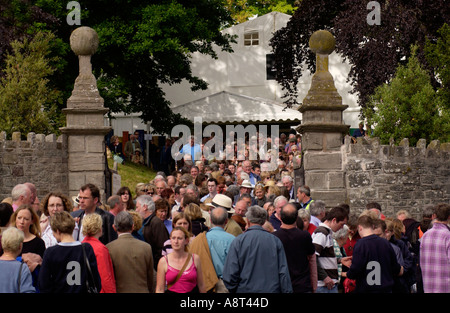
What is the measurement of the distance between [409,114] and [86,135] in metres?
7.53

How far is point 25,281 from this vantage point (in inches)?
283

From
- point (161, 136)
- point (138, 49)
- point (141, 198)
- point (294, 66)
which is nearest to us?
point (141, 198)

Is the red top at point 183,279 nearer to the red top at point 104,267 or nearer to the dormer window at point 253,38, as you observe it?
the red top at point 104,267

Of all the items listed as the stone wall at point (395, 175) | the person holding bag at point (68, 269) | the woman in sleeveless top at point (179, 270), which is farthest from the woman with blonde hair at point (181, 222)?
the stone wall at point (395, 175)

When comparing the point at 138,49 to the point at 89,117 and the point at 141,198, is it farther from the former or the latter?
the point at 141,198

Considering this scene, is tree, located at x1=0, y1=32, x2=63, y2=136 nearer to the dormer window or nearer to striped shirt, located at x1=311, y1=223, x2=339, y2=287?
striped shirt, located at x1=311, y1=223, x2=339, y2=287

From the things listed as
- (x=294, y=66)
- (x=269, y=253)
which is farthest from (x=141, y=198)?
(x=294, y=66)

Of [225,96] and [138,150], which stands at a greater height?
[225,96]

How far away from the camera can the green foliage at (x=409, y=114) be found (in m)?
18.1

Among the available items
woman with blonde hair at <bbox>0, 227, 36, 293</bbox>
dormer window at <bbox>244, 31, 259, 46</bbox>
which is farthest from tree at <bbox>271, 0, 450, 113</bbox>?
woman with blonde hair at <bbox>0, 227, 36, 293</bbox>

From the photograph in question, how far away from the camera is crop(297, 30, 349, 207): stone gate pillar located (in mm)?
14766

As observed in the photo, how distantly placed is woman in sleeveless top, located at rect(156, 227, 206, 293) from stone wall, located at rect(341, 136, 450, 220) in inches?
291

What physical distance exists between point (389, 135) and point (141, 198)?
9.42m

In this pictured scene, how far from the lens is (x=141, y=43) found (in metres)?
26.0
